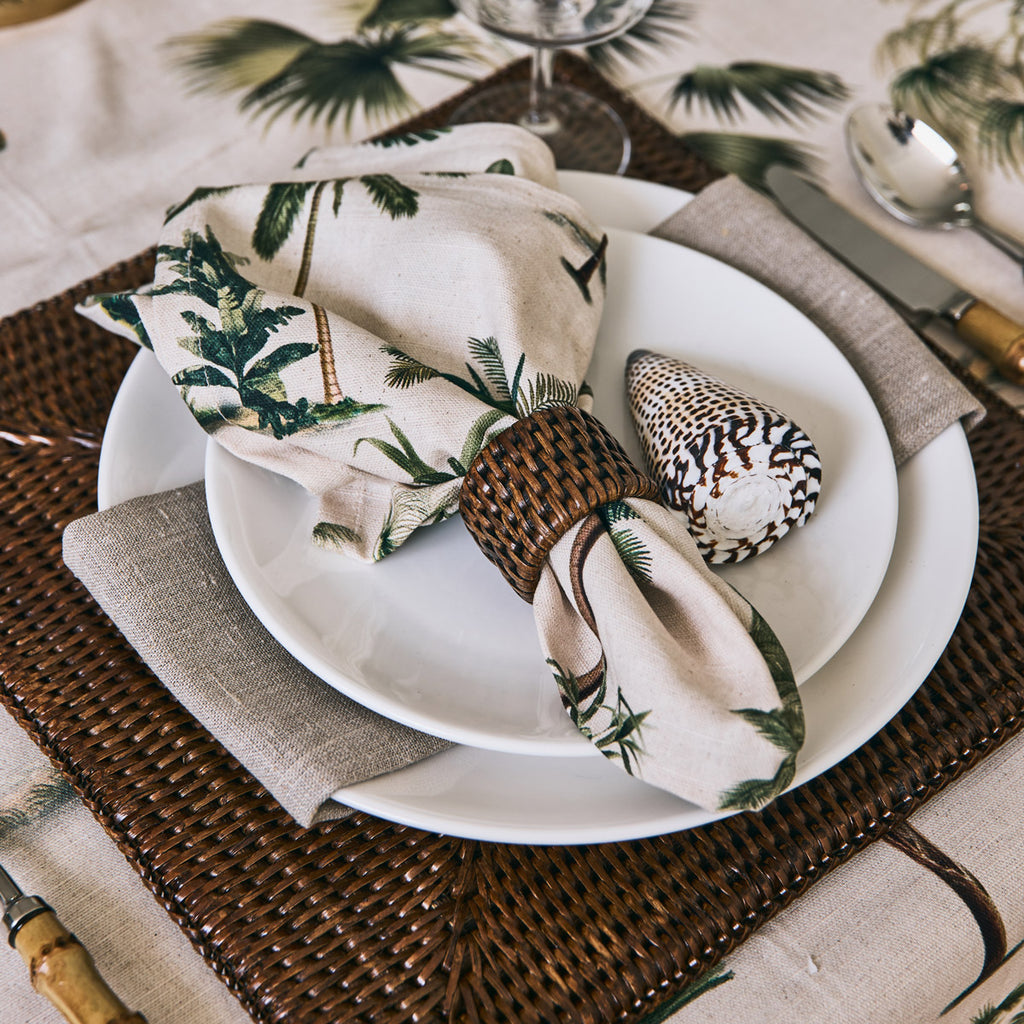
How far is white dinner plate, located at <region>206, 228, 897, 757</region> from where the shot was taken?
0.39m

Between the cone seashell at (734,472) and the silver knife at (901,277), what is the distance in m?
0.21

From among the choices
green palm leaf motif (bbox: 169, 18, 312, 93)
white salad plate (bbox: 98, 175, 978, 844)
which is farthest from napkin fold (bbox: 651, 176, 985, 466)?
green palm leaf motif (bbox: 169, 18, 312, 93)

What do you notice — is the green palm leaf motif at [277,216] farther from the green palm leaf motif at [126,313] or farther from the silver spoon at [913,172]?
the silver spoon at [913,172]

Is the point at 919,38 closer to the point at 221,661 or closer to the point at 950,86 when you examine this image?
the point at 950,86

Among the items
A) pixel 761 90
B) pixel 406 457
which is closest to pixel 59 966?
pixel 406 457

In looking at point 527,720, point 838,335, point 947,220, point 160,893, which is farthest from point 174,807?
point 947,220

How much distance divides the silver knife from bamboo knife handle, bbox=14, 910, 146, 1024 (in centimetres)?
53

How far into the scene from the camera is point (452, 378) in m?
0.43

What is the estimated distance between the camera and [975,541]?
449 millimetres

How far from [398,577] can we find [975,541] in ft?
0.84

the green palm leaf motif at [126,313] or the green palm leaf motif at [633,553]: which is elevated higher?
the green palm leaf motif at [633,553]

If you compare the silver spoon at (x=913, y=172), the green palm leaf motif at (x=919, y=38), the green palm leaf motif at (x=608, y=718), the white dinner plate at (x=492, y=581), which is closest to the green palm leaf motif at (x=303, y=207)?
the white dinner plate at (x=492, y=581)

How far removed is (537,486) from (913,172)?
0.44 meters

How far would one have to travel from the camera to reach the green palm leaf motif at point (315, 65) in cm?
75
